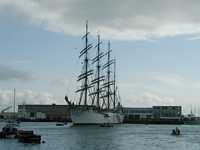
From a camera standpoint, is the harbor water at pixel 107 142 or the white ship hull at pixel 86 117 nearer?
the harbor water at pixel 107 142

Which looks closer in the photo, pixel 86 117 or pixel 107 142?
pixel 107 142

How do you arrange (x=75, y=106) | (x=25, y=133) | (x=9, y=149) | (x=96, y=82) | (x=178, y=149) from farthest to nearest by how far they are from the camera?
(x=96, y=82) → (x=75, y=106) → (x=25, y=133) → (x=178, y=149) → (x=9, y=149)

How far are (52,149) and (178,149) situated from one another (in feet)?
65.5

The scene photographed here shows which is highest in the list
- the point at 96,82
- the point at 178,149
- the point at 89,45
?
the point at 89,45

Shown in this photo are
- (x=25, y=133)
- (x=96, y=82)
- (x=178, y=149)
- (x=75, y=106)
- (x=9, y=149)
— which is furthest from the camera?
(x=96, y=82)

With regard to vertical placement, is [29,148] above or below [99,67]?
below

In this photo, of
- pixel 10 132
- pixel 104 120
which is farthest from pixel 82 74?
pixel 10 132

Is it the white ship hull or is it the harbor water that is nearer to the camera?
the harbor water

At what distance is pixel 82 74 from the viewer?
178m

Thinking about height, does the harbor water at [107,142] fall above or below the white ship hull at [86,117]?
below

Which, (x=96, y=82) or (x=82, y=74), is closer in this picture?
(x=82, y=74)

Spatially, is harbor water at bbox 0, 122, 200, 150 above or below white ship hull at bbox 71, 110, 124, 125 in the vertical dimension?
below

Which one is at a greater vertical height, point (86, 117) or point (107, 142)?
point (86, 117)

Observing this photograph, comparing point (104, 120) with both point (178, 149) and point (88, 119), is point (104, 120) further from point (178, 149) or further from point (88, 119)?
point (178, 149)
